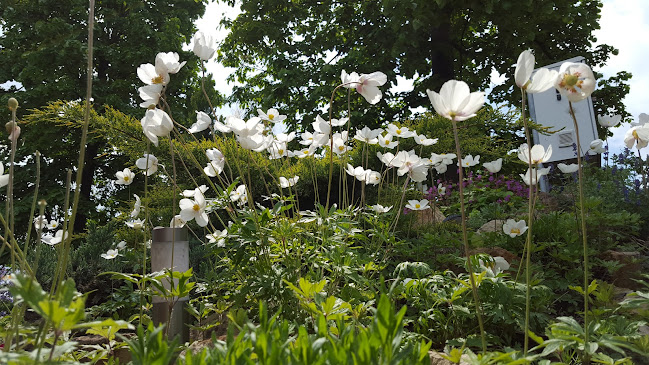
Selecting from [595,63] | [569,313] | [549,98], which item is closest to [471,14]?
[549,98]

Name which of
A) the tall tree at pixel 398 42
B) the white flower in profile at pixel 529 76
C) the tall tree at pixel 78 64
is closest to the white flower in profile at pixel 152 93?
the white flower in profile at pixel 529 76

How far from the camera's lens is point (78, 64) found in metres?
12.2

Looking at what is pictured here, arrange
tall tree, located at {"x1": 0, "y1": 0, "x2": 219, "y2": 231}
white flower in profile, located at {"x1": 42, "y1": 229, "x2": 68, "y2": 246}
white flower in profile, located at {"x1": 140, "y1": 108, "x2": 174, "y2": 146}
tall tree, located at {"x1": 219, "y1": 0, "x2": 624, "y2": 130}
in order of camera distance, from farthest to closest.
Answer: tall tree, located at {"x1": 0, "y1": 0, "x2": 219, "y2": 231}
tall tree, located at {"x1": 219, "y1": 0, "x2": 624, "y2": 130}
white flower in profile, located at {"x1": 42, "y1": 229, "x2": 68, "y2": 246}
white flower in profile, located at {"x1": 140, "y1": 108, "x2": 174, "y2": 146}

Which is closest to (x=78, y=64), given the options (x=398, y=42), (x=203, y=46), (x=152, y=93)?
(x=398, y=42)

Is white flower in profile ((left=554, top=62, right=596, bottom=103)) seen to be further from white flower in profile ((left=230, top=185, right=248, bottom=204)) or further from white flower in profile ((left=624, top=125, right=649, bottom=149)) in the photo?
white flower in profile ((left=230, top=185, right=248, bottom=204))

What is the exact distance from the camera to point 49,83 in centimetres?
1151

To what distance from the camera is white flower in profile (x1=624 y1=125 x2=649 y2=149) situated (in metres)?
2.06

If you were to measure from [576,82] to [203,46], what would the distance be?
5.39ft

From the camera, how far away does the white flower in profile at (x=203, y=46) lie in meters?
2.29

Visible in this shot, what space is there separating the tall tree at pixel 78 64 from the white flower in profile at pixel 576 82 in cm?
1046

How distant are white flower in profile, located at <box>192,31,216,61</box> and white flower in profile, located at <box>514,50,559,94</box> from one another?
1468 mm

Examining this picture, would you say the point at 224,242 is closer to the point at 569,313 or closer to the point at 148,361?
the point at 148,361

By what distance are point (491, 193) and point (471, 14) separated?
20.1ft

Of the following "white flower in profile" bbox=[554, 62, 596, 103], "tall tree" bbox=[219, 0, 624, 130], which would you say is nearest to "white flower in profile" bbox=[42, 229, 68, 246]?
"white flower in profile" bbox=[554, 62, 596, 103]
